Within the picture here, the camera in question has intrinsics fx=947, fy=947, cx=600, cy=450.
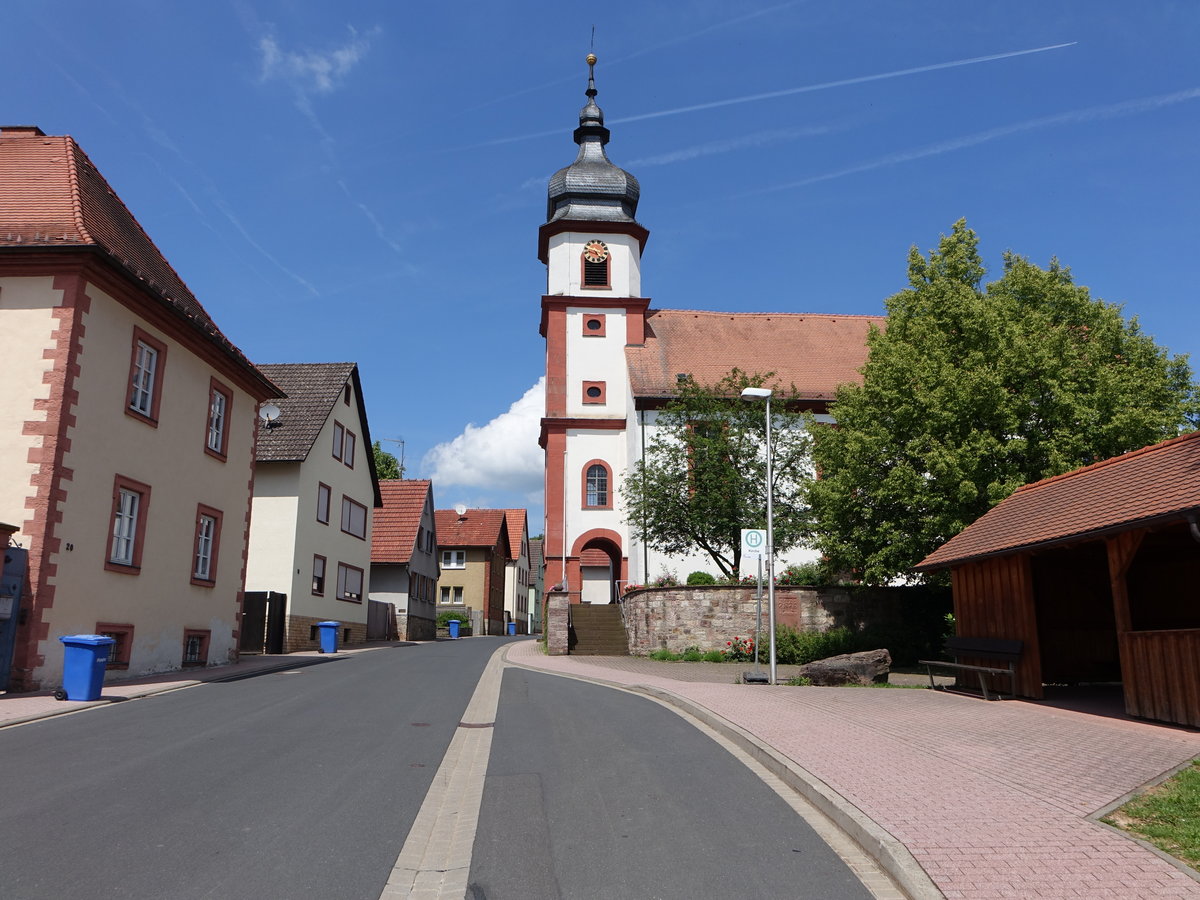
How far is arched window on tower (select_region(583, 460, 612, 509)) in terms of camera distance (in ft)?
127

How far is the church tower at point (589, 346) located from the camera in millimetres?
38250

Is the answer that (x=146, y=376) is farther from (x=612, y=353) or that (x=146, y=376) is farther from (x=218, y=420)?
(x=612, y=353)

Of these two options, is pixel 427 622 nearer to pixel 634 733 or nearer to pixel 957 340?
pixel 957 340

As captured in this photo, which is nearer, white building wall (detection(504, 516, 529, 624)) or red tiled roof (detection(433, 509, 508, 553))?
red tiled roof (detection(433, 509, 508, 553))

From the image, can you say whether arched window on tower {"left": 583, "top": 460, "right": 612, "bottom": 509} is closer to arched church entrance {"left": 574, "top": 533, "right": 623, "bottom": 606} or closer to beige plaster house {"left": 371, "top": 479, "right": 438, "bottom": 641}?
arched church entrance {"left": 574, "top": 533, "right": 623, "bottom": 606}

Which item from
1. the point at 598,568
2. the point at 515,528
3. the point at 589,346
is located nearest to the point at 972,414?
the point at 589,346

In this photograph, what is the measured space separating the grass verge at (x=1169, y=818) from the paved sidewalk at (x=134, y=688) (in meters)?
11.3

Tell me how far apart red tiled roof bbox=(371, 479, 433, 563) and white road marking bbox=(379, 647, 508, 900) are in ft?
104

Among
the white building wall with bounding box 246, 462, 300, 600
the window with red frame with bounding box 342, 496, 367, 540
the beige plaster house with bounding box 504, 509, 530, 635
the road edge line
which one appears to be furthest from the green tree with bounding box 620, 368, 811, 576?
the beige plaster house with bounding box 504, 509, 530, 635

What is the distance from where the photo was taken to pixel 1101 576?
18.2m

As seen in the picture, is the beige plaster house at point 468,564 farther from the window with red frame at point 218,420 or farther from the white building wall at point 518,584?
the window with red frame at point 218,420

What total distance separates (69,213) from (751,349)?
29.5m

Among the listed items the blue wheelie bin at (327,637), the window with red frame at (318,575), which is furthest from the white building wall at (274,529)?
the window with red frame at (318,575)

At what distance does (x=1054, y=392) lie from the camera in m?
21.7
